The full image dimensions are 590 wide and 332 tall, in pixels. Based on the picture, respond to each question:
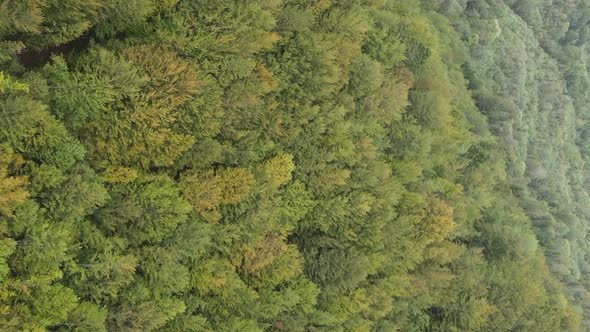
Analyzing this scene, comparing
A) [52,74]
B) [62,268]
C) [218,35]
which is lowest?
[62,268]

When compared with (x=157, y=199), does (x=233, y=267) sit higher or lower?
lower

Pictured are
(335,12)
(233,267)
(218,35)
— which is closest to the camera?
(218,35)

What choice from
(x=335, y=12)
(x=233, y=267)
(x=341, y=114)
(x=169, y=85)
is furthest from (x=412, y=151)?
(x=169, y=85)

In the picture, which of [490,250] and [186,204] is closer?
[186,204]

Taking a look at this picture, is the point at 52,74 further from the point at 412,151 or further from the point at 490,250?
the point at 490,250

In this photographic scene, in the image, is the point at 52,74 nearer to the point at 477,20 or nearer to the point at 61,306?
the point at 61,306

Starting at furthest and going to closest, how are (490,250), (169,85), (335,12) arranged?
(490,250), (335,12), (169,85)
